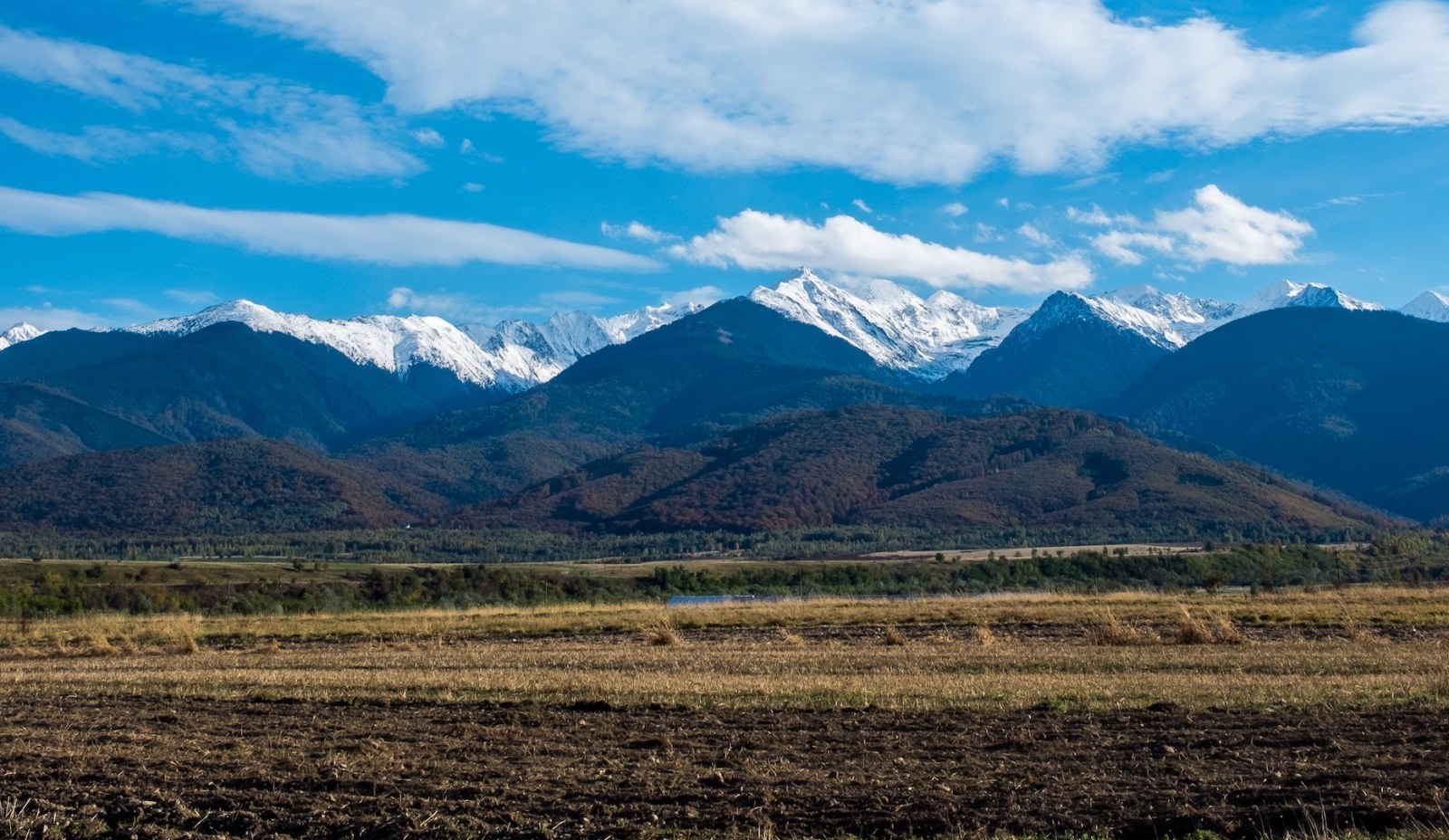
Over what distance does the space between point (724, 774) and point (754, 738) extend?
2.64m

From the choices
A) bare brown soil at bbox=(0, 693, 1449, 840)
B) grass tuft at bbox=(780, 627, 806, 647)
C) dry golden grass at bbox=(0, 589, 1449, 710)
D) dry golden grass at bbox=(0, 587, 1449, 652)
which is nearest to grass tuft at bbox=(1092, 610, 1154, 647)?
dry golden grass at bbox=(0, 589, 1449, 710)

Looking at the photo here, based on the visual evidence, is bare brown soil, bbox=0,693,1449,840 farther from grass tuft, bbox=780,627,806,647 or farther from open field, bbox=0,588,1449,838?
grass tuft, bbox=780,627,806,647

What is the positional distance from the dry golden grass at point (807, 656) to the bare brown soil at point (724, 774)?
2.16 m

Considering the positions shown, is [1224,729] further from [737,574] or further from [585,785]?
[737,574]

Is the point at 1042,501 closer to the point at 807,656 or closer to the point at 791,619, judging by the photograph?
the point at 791,619

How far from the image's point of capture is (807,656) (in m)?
28.4

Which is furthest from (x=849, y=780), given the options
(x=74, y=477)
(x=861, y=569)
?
(x=74, y=477)

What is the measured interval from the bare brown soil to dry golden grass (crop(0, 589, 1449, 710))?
216cm

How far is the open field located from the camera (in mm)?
11734

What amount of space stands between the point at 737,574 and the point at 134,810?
274 ft

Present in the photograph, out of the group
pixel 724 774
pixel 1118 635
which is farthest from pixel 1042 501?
pixel 724 774

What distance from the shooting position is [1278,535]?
13950cm

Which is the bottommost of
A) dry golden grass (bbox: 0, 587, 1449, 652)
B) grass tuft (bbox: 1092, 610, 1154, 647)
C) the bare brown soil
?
dry golden grass (bbox: 0, 587, 1449, 652)

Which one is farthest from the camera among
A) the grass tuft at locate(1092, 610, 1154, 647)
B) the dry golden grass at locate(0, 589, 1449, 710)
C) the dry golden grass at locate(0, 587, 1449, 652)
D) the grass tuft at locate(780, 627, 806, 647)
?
the dry golden grass at locate(0, 587, 1449, 652)
